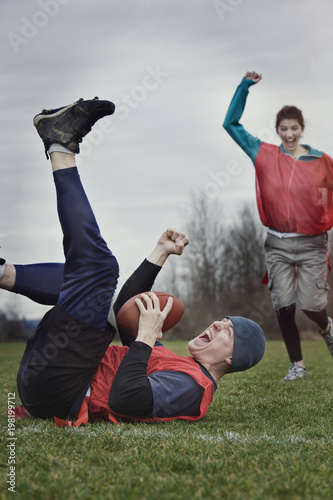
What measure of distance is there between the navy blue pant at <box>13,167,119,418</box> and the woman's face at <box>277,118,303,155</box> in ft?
11.0

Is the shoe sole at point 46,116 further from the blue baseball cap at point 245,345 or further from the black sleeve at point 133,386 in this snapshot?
the blue baseball cap at point 245,345

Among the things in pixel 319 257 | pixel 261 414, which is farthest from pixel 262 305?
pixel 261 414

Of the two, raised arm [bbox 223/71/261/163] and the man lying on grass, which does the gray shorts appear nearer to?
raised arm [bbox 223/71/261/163]

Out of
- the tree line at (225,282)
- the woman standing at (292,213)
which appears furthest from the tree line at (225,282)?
the woman standing at (292,213)

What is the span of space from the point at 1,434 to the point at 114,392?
1.89ft

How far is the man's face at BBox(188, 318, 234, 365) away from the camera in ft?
10.2

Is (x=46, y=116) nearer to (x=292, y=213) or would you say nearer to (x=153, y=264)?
(x=153, y=264)

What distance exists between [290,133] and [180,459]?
4.20 meters

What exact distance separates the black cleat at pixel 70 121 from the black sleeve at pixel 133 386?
44.1 inches

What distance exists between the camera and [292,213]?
18.0 feet

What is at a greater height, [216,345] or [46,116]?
[46,116]

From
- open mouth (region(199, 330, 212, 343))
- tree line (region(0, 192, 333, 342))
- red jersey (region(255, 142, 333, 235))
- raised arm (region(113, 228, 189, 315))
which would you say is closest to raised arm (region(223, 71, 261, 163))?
red jersey (region(255, 142, 333, 235))

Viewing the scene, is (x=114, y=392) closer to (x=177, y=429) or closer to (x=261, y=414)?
(x=177, y=429)

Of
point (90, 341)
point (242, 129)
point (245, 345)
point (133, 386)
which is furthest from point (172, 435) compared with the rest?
point (242, 129)
